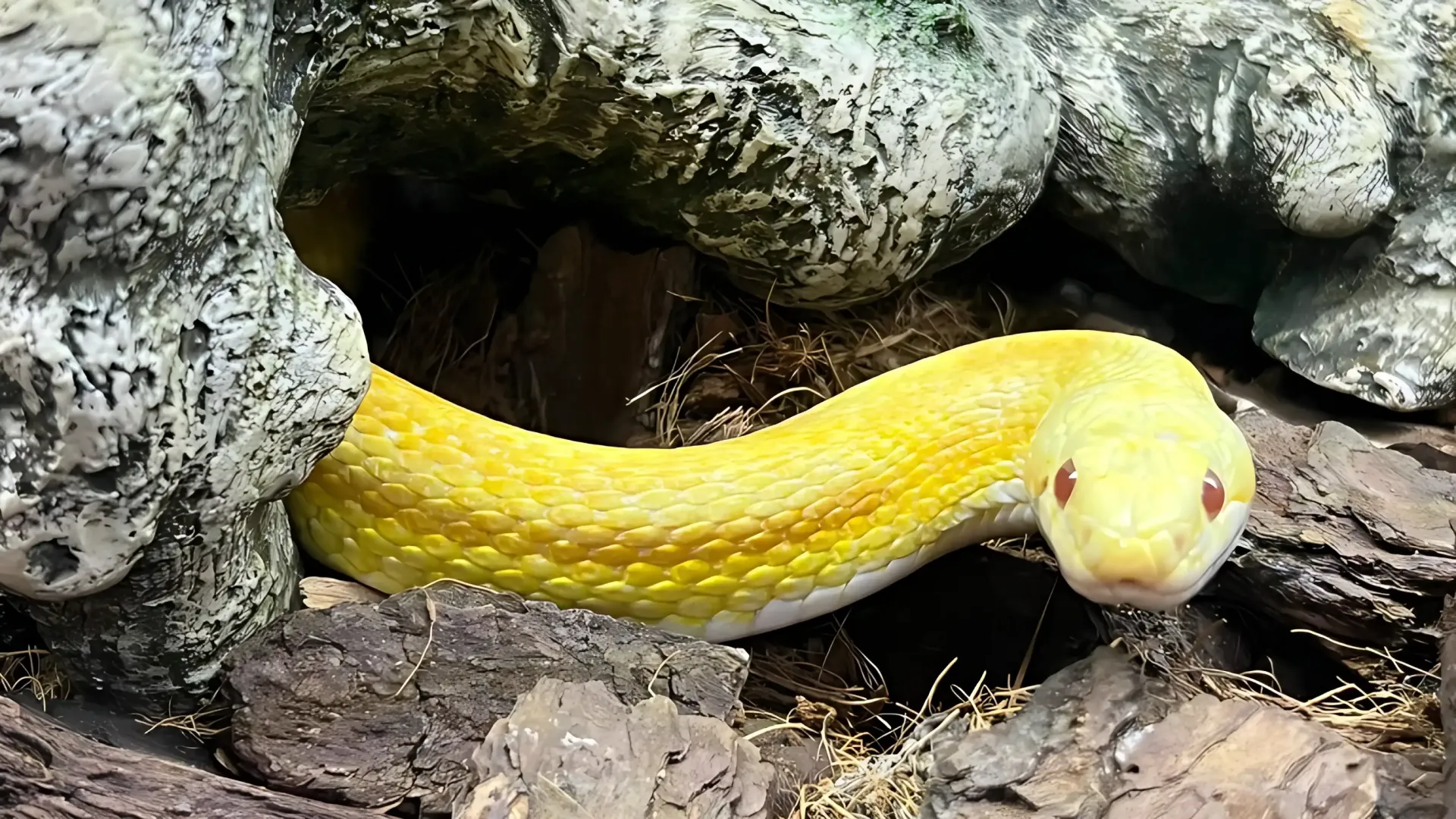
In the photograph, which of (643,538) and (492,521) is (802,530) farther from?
(492,521)

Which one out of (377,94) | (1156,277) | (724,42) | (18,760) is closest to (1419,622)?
(1156,277)

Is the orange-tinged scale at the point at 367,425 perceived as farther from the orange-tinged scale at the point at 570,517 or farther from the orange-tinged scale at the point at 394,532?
the orange-tinged scale at the point at 570,517

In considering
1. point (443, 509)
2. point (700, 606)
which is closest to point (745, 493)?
point (700, 606)

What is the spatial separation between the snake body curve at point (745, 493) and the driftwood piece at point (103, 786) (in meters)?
0.35

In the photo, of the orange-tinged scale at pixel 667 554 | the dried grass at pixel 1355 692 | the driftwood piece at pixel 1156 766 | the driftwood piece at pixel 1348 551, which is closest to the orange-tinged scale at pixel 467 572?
the orange-tinged scale at pixel 667 554

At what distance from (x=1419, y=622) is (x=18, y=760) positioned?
1.58m

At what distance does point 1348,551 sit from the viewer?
1353 mm

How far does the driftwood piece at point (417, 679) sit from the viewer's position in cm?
108

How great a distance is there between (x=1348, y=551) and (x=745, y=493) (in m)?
0.80

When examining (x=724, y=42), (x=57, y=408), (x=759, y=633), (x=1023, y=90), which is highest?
(x=724, y=42)

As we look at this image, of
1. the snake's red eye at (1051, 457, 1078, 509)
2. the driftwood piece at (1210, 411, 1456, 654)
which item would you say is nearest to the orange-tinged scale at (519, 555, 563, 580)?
the snake's red eye at (1051, 457, 1078, 509)

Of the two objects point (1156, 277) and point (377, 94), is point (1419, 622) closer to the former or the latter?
point (1156, 277)

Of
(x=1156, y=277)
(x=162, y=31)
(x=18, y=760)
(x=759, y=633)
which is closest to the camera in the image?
(x=162, y=31)

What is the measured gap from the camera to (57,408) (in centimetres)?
83
